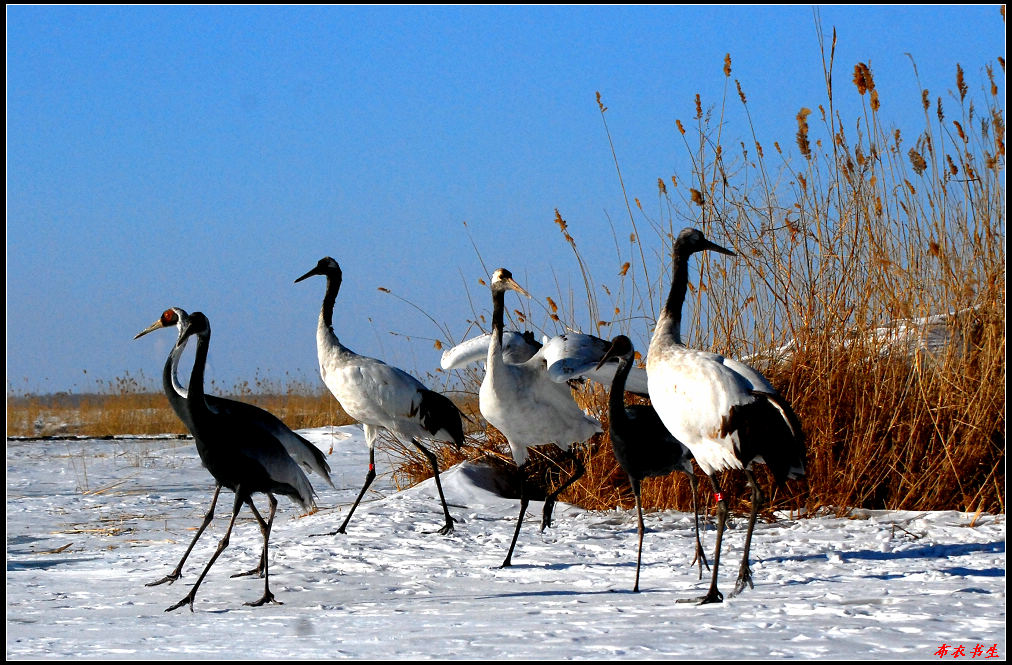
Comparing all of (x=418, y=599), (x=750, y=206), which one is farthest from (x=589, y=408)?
(x=418, y=599)

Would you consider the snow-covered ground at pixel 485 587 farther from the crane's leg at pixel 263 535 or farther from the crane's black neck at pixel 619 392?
the crane's black neck at pixel 619 392

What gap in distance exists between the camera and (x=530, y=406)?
21.3 feet

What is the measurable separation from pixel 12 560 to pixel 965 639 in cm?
497

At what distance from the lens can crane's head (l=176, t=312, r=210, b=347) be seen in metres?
5.69

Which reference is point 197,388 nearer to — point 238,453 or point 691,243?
point 238,453

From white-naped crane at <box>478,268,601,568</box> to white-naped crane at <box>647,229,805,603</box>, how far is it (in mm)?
1451

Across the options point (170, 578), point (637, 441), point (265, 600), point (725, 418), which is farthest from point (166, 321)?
point (725, 418)

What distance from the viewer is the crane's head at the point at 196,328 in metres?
5.69

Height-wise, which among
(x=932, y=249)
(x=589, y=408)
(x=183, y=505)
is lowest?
(x=183, y=505)

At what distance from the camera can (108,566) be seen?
19.5 ft

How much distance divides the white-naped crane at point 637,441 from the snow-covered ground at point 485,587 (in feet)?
1.46

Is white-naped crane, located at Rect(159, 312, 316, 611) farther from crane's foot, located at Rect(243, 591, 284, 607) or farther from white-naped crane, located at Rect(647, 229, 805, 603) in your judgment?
white-naped crane, located at Rect(647, 229, 805, 603)

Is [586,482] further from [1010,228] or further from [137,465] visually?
[137,465]

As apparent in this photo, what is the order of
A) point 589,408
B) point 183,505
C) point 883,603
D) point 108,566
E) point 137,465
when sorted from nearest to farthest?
point 883,603 < point 108,566 < point 589,408 < point 183,505 < point 137,465
